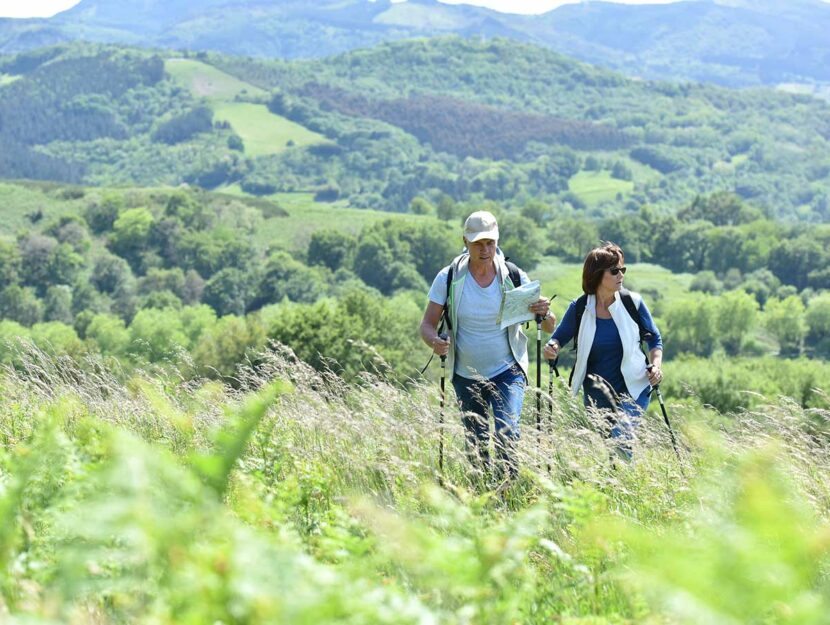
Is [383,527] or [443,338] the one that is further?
[443,338]

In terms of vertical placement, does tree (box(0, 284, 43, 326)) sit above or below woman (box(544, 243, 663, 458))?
below

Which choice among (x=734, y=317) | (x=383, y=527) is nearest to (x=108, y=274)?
(x=734, y=317)

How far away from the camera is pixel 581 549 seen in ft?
12.7

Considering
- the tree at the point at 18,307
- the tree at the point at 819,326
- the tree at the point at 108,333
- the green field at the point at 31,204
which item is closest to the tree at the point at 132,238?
the green field at the point at 31,204

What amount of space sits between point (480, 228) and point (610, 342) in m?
1.24

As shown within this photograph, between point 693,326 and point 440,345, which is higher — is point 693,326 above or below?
below

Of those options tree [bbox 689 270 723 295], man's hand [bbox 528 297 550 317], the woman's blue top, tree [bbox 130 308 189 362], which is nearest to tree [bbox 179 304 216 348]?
tree [bbox 130 308 189 362]

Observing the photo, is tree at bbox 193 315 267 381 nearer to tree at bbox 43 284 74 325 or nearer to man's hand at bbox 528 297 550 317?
tree at bbox 43 284 74 325

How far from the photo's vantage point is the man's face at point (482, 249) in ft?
21.4

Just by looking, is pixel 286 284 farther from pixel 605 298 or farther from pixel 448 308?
pixel 448 308

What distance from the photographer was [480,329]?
22.0 ft

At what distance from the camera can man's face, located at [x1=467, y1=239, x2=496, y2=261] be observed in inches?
257

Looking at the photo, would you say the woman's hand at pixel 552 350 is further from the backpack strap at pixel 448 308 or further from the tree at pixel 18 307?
the tree at pixel 18 307

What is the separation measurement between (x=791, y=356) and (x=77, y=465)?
114 m
